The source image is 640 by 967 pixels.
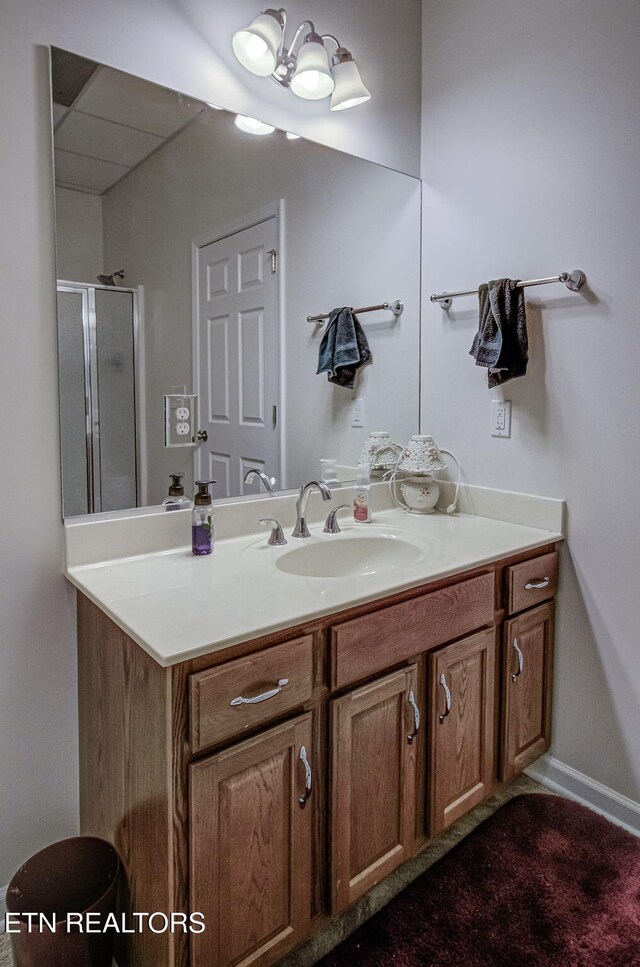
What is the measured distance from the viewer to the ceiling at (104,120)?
4.29ft

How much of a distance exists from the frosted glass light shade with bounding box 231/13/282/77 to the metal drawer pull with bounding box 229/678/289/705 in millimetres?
1551

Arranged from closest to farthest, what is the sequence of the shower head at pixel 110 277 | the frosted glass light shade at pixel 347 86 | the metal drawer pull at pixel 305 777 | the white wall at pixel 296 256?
the metal drawer pull at pixel 305 777
the shower head at pixel 110 277
the white wall at pixel 296 256
the frosted glass light shade at pixel 347 86

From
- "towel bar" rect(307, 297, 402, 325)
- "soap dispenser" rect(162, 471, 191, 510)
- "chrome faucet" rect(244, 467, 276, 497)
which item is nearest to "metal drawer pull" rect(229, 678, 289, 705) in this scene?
"soap dispenser" rect(162, 471, 191, 510)

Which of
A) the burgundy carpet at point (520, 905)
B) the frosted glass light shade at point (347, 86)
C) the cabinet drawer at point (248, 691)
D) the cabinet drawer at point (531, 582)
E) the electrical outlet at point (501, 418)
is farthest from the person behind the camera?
the electrical outlet at point (501, 418)

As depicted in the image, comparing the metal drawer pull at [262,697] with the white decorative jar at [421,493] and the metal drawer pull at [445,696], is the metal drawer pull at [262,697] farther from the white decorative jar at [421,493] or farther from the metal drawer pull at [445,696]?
the white decorative jar at [421,493]

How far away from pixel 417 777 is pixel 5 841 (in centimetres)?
97

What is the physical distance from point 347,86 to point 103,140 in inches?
30.1

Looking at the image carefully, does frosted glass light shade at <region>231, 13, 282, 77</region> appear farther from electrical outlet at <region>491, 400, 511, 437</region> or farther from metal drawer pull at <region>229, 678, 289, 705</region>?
metal drawer pull at <region>229, 678, 289, 705</region>

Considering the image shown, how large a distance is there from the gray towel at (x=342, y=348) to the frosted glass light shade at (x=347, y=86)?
1.93 ft

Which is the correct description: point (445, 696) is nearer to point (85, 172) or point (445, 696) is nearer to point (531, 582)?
point (531, 582)

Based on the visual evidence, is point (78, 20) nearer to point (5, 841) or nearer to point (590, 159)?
point (590, 159)

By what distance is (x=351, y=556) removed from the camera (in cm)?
171

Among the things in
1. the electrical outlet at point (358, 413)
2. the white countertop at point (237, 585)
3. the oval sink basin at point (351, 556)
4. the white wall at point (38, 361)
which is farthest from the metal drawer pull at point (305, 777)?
the electrical outlet at point (358, 413)

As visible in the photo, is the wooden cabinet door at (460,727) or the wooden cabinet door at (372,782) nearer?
the wooden cabinet door at (372,782)
